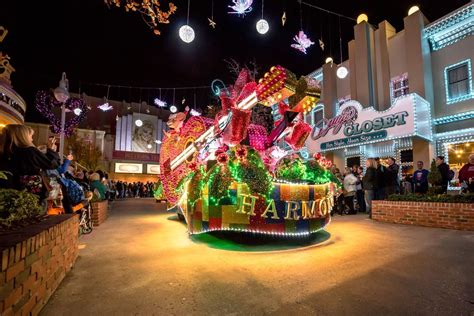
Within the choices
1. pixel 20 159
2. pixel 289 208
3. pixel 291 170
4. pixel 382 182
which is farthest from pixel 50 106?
pixel 382 182

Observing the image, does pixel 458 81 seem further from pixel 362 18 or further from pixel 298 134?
pixel 298 134

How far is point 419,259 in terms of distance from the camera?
3.87 m

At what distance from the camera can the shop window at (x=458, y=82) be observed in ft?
38.2

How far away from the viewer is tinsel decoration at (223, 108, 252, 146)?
5242 mm

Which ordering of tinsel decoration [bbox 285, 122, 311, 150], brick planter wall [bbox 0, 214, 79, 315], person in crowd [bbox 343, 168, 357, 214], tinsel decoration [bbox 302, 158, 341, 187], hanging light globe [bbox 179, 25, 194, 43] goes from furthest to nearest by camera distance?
1. person in crowd [bbox 343, 168, 357, 214]
2. hanging light globe [bbox 179, 25, 194, 43]
3. tinsel decoration [bbox 285, 122, 311, 150]
4. tinsel decoration [bbox 302, 158, 341, 187]
5. brick planter wall [bbox 0, 214, 79, 315]

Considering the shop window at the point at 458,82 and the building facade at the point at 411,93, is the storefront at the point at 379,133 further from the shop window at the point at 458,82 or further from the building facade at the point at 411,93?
the shop window at the point at 458,82

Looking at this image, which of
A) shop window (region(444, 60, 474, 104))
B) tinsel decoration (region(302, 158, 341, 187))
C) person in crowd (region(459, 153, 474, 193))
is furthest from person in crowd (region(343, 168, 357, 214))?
shop window (region(444, 60, 474, 104))

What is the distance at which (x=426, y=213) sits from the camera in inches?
258

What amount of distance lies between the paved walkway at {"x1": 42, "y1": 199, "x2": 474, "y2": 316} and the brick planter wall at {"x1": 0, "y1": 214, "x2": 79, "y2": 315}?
20 cm

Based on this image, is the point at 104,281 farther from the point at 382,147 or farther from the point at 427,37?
the point at 427,37

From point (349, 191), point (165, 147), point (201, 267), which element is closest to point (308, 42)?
point (349, 191)

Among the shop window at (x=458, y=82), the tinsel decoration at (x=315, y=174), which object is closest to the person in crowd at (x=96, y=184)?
the tinsel decoration at (x=315, y=174)

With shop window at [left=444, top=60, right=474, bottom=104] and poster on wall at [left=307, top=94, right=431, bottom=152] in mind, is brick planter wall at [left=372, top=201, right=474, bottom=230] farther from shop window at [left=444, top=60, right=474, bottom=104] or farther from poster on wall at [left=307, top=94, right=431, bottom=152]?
shop window at [left=444, top=60, right=474, bottom=104]

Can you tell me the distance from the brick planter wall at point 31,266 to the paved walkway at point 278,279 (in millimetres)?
202
